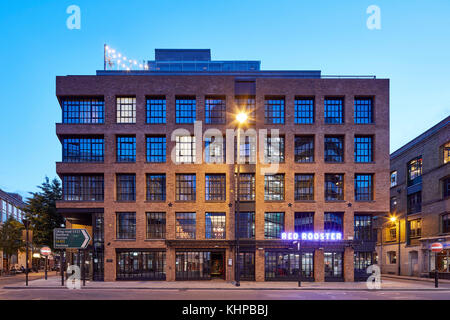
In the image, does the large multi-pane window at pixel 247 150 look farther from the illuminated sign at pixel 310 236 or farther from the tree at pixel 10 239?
the tree at pixel 10 239

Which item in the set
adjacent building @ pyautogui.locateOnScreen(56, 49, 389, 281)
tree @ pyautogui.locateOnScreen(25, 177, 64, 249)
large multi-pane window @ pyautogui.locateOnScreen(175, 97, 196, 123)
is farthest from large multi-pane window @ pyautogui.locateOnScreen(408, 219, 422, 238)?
tree @ pyautogui.locateOnScreen(25, 177, 64, 249)

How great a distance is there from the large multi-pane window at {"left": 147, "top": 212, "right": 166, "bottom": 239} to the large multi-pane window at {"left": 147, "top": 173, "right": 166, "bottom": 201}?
160 cm

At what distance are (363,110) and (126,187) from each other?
25.7 m

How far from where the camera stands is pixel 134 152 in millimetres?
31750

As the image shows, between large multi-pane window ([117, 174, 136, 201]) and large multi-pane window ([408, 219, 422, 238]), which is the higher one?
large multi-pane window ([117, 174, 136, 201])

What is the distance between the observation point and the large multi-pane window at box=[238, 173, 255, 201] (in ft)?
103

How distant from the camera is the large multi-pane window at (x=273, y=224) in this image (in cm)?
3055

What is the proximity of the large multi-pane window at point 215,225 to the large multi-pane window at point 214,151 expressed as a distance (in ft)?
17.8

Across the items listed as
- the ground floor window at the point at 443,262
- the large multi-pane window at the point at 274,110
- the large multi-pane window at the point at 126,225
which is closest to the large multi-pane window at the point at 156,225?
the large multi-pane window at the point at 126,225

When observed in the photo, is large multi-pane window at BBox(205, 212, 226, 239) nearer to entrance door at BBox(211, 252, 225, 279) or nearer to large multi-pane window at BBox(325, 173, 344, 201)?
entrance door at BBox(211, 252, 225, 279)

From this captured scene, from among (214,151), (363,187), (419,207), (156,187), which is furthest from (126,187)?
(419,207)

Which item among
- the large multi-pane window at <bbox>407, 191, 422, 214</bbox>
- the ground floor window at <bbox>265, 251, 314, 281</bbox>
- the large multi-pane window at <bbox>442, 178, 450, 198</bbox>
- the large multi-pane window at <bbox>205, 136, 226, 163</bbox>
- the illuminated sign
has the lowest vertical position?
the ground floor window at <bbox>265, 251, 314, 281</bbox>

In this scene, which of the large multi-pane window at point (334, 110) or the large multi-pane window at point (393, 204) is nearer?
the large multi-pane window at point (334, 110)
